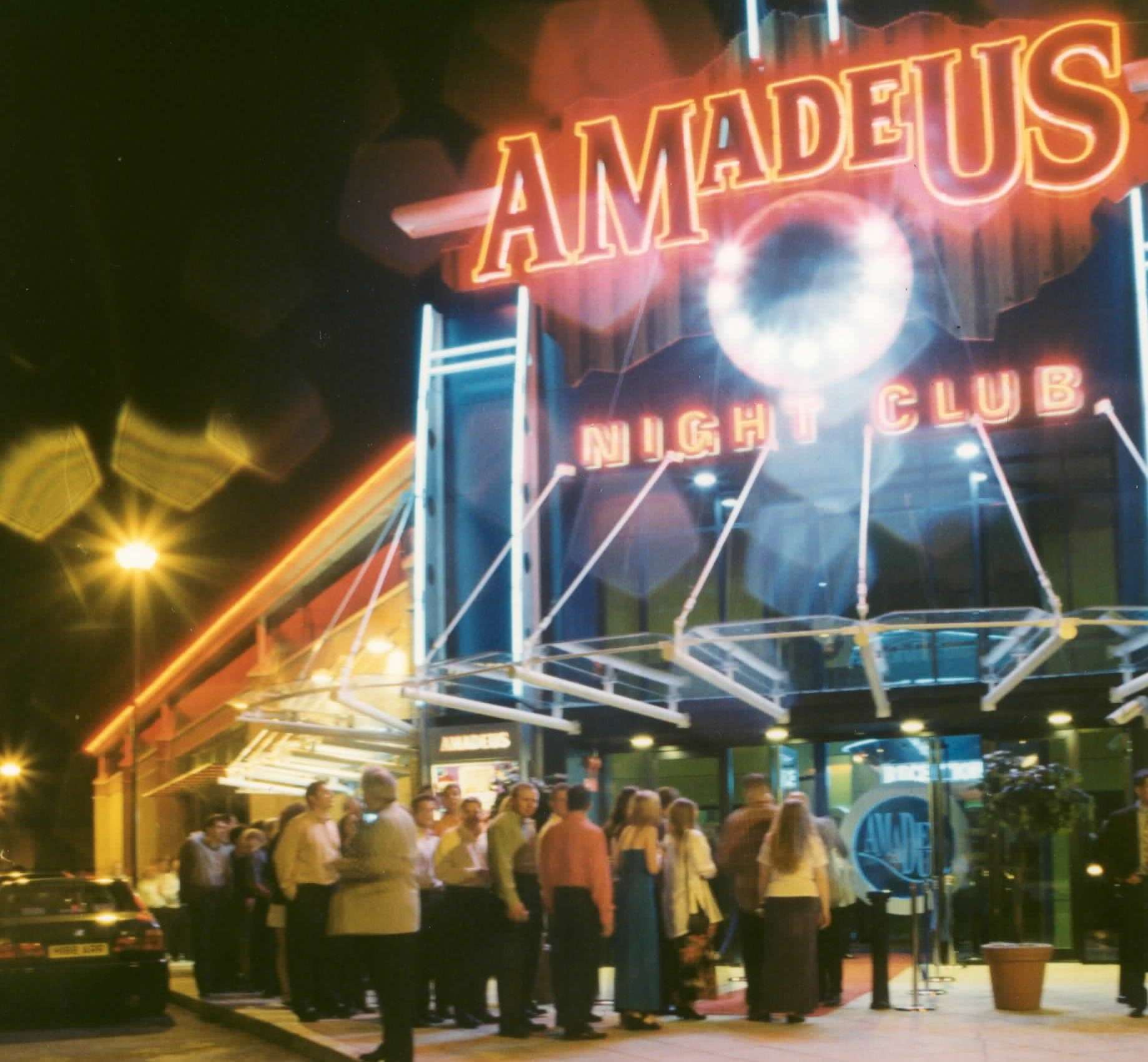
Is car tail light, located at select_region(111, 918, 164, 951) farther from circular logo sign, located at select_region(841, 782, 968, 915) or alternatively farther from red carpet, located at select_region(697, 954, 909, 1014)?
circular logo sign, located at select_region(841, 782, 968, 915)

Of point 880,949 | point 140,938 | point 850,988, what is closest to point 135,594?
point 140,938

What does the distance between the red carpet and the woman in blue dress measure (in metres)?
1.33

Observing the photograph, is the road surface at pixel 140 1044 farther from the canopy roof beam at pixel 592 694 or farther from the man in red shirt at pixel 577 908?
the canopy roof beam at pixel 592 694

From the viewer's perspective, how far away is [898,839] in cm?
1736

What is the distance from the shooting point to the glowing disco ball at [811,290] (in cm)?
1780

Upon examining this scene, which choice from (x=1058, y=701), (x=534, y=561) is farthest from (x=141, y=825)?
(x=1058, y=701)

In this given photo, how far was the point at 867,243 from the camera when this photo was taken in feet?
59.7

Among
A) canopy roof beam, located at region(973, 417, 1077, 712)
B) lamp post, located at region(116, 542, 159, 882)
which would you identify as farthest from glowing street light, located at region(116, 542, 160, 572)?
canopy roof beam, located at region(973, 417, 1077, 712)

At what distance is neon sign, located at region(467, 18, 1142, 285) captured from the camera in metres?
17.4

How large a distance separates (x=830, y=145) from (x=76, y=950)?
11.8 metres

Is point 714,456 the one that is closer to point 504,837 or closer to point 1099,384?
point 1099,384

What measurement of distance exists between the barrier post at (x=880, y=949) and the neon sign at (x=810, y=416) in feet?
17.7

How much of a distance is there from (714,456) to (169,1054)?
952 cm

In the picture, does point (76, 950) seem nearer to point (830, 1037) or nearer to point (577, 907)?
point (577, 907)
